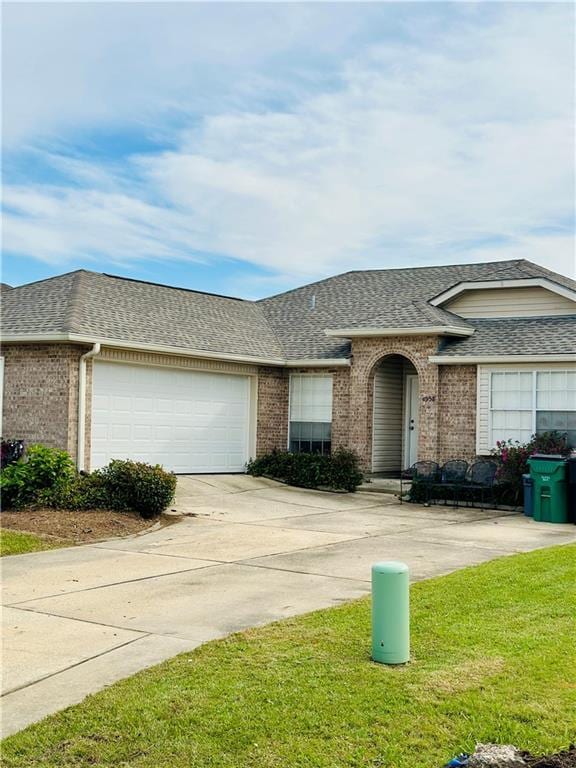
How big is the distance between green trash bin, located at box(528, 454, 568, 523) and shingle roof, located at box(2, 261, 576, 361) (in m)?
3.29

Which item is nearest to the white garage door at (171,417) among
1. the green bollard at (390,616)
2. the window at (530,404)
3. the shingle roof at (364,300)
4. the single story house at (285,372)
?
the single story house at (285,372)

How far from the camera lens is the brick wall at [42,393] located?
1788 centimetres

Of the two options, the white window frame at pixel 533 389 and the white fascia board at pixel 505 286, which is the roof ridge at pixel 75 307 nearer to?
the white fascia board at pixel 505 286

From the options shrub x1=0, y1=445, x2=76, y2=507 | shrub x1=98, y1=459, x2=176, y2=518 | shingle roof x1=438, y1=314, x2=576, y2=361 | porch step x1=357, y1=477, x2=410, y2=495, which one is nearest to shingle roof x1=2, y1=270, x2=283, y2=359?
shrub x1=0, y1=445, x2=76, y2=507

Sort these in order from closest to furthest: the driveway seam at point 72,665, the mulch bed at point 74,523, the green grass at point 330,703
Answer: the green grass at point 330,703, the driveway seam at point 72,665, the mulch bed at point 74,523

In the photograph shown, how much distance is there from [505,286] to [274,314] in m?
7.79

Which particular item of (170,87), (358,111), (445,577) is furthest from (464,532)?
(170,87)

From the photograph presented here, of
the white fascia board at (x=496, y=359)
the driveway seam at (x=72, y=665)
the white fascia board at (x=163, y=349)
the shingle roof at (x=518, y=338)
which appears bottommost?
the driveway seam at (x=72, y=665)

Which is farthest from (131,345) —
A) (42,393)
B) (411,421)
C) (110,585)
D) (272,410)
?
(110,585)

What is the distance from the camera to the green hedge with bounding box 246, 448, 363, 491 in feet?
66.8

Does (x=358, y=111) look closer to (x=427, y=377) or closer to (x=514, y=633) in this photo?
(x=427, y=377)

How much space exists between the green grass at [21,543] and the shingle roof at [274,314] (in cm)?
574

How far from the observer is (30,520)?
14039 millimetres

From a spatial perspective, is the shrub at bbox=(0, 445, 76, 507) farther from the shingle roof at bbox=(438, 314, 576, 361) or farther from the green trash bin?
the shingle roof at bbox=(438, 314, 576, 361)
